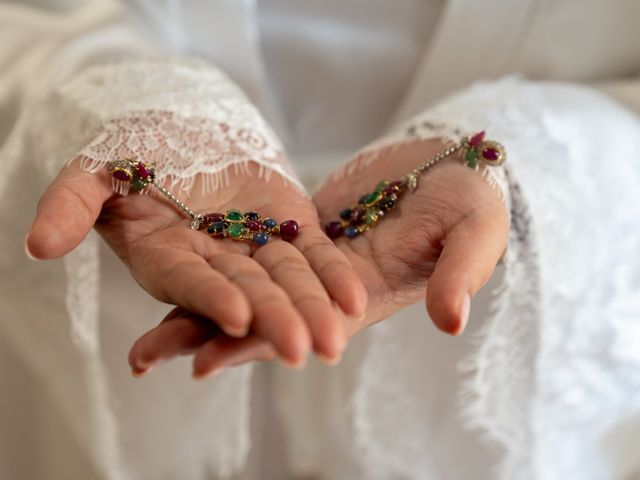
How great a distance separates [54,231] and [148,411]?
14.8 inches

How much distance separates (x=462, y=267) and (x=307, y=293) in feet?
0.32

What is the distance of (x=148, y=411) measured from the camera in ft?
2.40

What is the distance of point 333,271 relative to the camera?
16.5 inches

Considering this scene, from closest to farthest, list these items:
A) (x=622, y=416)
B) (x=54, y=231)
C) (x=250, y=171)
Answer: (x=54, y=231) < (x=250, y=171) < (x=622, y=416)

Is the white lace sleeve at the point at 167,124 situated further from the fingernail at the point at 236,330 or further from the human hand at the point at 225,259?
the fingernail at the point at 236,330

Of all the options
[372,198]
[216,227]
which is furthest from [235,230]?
[372,198]

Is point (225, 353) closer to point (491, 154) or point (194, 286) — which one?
point (194, 286)

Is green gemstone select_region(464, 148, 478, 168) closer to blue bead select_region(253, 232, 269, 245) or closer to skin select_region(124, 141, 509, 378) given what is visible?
skin select_region(124, 141, 509, 378)

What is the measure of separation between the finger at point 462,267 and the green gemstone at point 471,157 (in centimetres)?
6

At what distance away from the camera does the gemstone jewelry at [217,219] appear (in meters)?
0.48

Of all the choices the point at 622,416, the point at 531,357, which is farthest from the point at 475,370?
the point at 622,416

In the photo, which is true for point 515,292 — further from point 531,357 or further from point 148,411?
point 148,411

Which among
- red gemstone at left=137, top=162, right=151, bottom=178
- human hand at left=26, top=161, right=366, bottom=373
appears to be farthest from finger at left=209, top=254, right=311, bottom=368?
red gemstone at left=137, top=162, right=151, bottom=178

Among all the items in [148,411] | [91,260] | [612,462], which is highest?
[91,260]
